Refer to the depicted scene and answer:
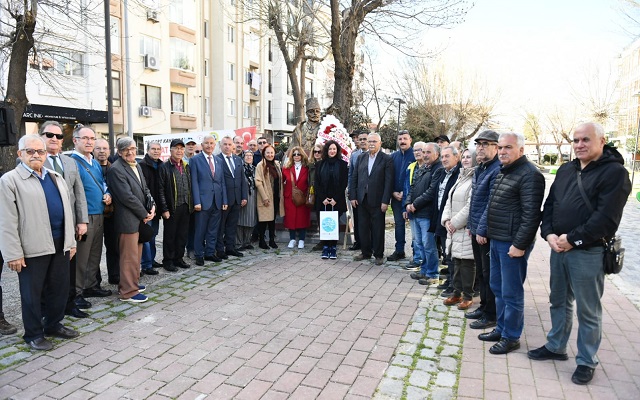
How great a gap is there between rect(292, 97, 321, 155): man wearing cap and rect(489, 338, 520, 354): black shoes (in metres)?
6.51

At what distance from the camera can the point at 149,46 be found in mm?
28703

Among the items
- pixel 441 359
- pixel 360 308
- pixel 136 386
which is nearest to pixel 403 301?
pixel 360 308

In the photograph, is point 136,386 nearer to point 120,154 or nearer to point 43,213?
point 43,213

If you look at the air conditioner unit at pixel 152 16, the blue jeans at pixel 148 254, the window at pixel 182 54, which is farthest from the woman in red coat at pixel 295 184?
the window at pixel 182 54

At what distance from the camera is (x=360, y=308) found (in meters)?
5.70

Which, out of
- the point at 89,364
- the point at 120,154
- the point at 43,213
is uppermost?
the point at 120,154

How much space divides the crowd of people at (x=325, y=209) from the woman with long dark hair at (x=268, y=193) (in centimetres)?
3

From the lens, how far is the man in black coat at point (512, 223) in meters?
4.18

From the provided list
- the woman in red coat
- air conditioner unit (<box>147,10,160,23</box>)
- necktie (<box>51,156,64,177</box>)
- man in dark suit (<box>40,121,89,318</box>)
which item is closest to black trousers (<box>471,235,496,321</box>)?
the woman in red coat

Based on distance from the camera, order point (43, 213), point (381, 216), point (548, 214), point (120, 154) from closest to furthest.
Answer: point (548, 214)
point (43, 213)
point (120, 154)
point (381, 216)

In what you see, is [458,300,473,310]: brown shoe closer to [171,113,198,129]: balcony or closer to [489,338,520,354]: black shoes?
[489,338,520,354]: black shoes

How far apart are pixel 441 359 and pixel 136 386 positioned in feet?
8.78

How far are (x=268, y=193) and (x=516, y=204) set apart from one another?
5.35 m

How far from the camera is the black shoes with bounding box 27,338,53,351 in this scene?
4.43 metres
